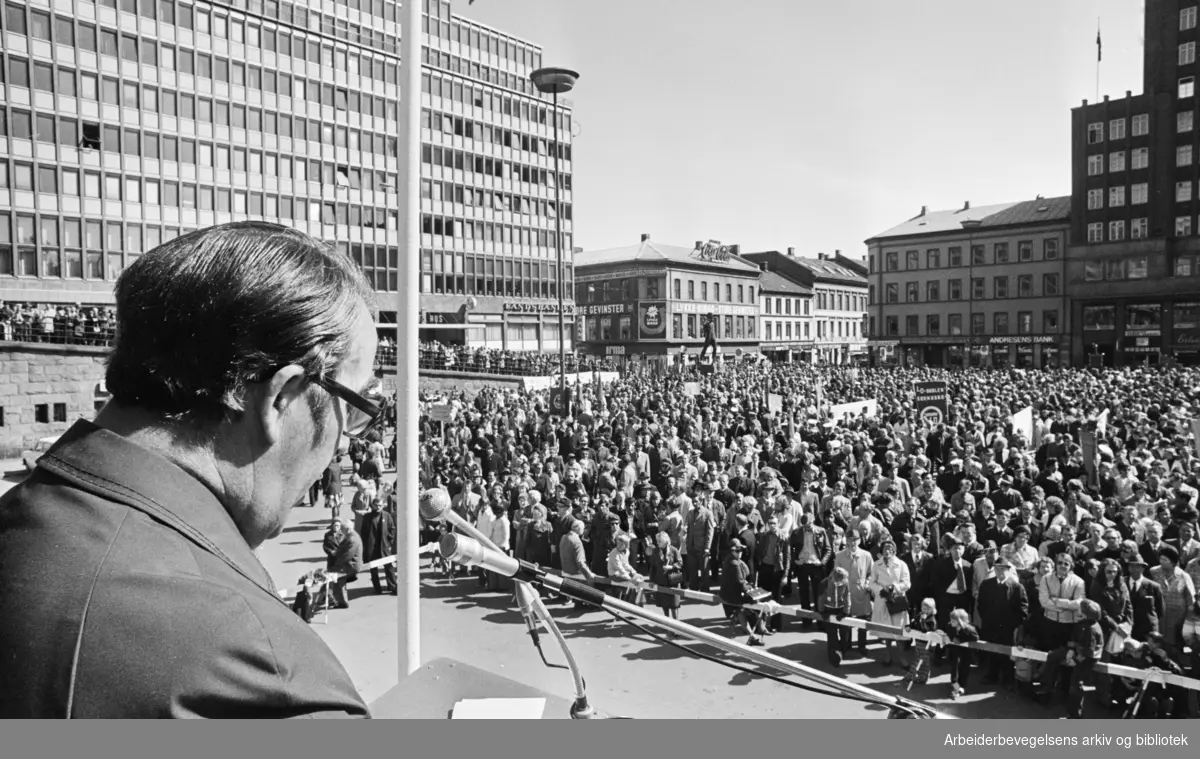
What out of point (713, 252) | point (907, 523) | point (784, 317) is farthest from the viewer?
point (784, 317)

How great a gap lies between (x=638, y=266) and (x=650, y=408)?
2082 inches

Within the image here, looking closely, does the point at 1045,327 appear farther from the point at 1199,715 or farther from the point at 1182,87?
the point at 1199,715

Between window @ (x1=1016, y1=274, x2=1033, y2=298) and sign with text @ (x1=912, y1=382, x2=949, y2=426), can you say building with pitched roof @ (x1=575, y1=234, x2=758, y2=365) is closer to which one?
window @ (x1=1016, y1=274, x2=1033, y2=298)

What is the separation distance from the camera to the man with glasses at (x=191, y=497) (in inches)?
38.5

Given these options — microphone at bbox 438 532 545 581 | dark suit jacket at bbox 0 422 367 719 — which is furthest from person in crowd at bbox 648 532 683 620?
dark suit jacket at bbox 0 422 367 719

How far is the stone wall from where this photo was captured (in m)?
31.5

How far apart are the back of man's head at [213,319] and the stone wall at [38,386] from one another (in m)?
34.4

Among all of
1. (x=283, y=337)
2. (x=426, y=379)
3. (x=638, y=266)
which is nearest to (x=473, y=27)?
(x=638, y=266)

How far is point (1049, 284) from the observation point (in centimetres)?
7394

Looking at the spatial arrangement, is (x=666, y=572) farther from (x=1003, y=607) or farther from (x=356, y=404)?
(x=356, y=404)

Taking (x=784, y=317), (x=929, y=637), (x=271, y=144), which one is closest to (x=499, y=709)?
(x=929, y=637)

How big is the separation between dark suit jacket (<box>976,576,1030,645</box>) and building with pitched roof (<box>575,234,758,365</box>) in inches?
2667

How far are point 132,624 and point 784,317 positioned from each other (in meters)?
98.1

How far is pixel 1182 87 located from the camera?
2495 inches
